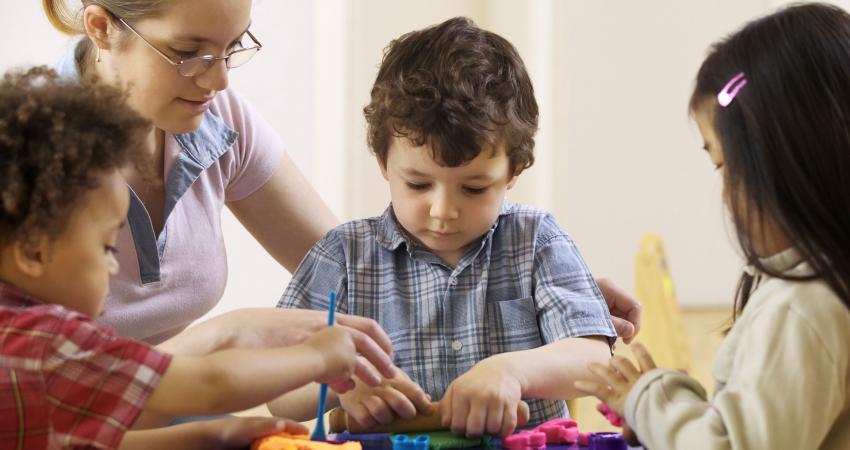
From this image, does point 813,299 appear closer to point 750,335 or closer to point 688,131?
point 750,335

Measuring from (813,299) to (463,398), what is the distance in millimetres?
415

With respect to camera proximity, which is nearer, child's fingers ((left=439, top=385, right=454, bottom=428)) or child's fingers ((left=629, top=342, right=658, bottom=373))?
child's fingers ((left=629, top=342, right=658, bottom=373))

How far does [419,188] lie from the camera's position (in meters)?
1.45

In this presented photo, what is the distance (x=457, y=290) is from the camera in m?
1.49

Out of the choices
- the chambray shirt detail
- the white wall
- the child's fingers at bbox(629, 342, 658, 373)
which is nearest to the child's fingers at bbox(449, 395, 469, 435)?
the child's fingers at bbox(629, 342, 658, 373)

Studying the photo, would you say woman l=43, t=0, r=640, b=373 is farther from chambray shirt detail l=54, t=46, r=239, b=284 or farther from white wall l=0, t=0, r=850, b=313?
white wall l=0, t=0, r=850, b=313

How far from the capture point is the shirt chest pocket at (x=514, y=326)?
1.46 metres

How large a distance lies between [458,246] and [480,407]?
344 millimetres

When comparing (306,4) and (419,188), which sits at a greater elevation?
(306,4)

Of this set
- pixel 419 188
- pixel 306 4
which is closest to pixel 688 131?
pixel 306 4

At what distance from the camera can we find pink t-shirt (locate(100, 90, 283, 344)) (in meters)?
1.57

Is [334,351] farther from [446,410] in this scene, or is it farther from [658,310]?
[658,310]

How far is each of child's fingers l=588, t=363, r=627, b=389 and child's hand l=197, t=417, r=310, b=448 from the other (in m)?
0.32

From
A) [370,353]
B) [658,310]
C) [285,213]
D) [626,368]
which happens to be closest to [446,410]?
[370,353]
